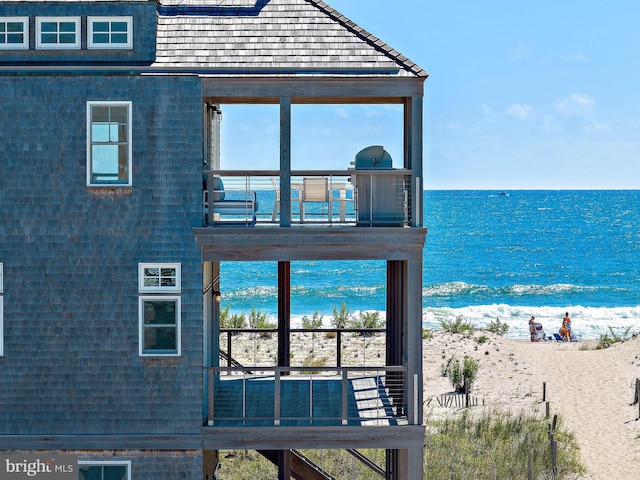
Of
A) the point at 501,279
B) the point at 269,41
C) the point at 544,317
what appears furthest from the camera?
the point at 501,279

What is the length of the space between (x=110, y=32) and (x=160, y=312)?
463cm

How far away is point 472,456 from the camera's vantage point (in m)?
23.9

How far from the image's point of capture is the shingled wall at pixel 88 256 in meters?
14.4

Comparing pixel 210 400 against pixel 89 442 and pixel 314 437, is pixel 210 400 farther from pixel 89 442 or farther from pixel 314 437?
pixel 89 442

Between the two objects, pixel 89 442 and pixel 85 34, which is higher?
pixel 85 34

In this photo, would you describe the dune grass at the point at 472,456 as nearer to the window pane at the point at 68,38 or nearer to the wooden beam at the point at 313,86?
the wooden beam at the point at 313,86

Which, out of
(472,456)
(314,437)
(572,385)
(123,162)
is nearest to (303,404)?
(314,437)

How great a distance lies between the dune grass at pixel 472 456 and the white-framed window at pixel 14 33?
12.1 m

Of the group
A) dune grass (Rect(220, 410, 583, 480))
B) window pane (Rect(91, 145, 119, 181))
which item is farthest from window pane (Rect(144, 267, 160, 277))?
dune grass (Rect(220, 410, 583, 480))

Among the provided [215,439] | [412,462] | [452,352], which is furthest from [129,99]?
[452,352]

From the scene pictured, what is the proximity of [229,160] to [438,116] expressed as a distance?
42599 millimetres

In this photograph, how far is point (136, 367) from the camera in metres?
14.6

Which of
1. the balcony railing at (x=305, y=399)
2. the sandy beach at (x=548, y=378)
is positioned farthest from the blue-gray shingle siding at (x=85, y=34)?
the sandy beach at (x=548, y=378)

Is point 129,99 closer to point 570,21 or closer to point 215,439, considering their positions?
point 215,439
